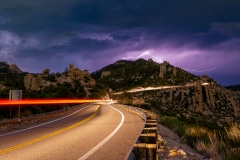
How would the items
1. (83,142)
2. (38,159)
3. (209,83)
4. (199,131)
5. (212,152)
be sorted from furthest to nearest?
(209,83)
(199,131)
(83,142)
(212,152)
(38,159)

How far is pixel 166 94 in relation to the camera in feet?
366

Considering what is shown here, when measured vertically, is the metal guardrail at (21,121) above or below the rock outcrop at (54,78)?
below

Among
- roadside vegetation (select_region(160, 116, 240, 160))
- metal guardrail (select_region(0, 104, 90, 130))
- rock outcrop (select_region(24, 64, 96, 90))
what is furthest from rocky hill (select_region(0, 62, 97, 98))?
roadside vegetation (select_region(160, 116, 240, 160))

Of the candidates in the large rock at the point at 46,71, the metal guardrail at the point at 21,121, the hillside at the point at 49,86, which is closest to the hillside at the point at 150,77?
the hillside at the point at 49,86

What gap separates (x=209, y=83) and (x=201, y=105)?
82.2 ft

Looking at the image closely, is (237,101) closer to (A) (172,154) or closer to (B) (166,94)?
(B) (166,94)

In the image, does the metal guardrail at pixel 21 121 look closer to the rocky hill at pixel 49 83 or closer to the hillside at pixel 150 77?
the rocky hill at pixel 49 83

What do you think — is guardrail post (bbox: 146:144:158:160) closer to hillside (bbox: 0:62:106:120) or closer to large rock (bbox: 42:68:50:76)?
hillside (bbox: 0:62:106:120)

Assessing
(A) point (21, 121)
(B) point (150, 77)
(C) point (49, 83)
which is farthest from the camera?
(B) point (150, 77)

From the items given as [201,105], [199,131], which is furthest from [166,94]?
[199,131]

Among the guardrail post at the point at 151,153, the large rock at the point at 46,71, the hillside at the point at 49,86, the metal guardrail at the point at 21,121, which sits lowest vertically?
the metal guardrail at the point at 21,121

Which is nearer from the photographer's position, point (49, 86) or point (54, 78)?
point (49, 86)

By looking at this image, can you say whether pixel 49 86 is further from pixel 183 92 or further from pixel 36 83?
pixel 183 92

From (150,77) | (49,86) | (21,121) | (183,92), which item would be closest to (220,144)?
(21,121)
